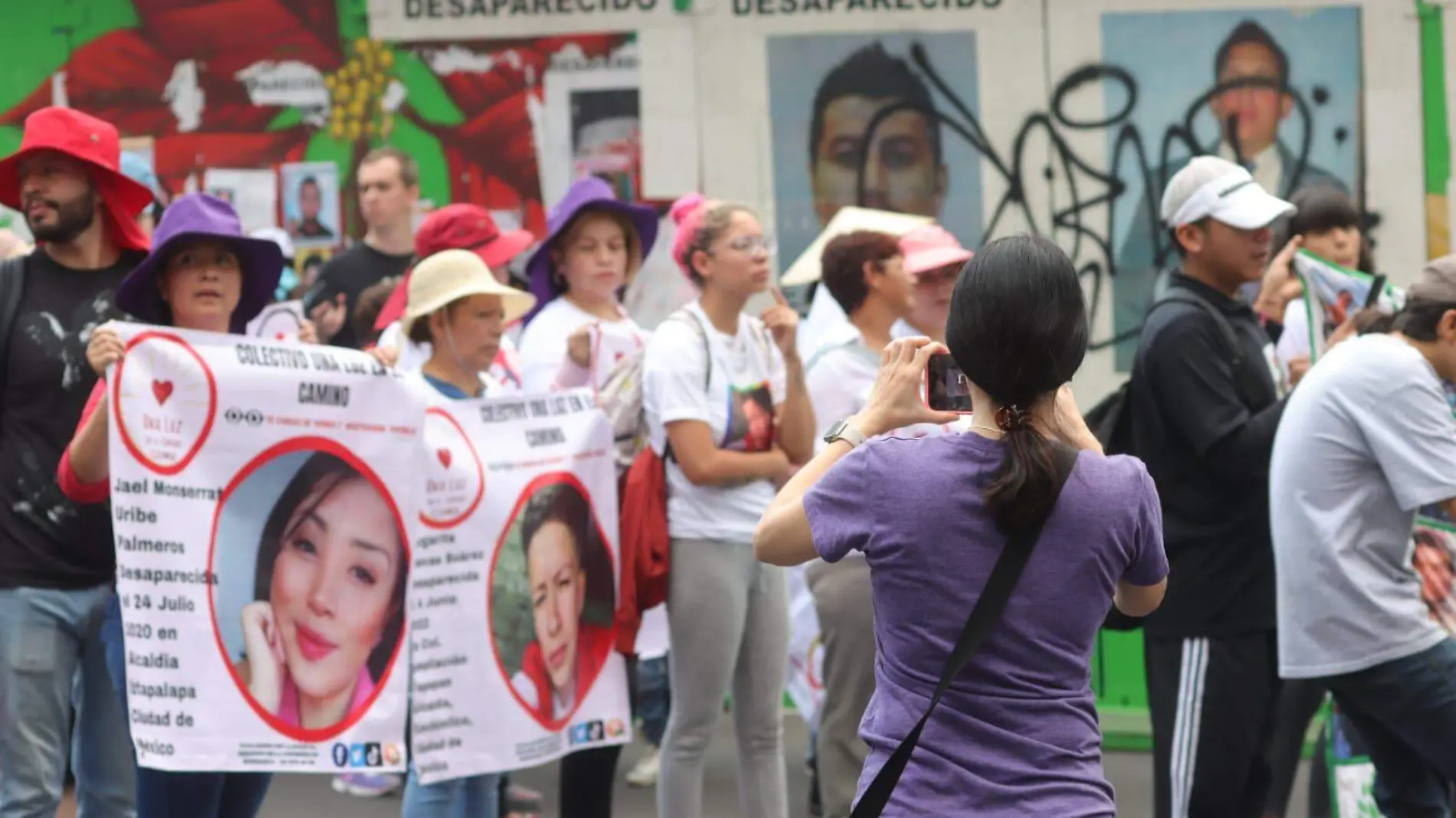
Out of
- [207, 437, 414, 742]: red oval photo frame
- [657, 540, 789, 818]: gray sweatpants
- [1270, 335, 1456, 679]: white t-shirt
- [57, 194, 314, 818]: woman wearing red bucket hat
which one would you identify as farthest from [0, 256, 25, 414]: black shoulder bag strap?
[1270, 335, 1456, 679]: white t-shirt

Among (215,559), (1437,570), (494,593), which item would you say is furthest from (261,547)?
(1437,570)

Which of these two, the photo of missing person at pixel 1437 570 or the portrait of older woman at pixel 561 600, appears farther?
the portrait of older woman at pixel 561 600

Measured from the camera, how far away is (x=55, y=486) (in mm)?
5660

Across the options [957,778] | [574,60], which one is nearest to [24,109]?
[574,60]

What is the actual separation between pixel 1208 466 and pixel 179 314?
2.88m

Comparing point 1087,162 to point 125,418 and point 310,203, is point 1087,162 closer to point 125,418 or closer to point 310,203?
point 310,203

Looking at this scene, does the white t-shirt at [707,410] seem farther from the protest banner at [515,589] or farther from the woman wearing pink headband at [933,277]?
the woman wearing pink headband at [933,277]

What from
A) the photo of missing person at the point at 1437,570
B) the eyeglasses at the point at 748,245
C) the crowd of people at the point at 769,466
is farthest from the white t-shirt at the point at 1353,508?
the eyeglasses at the point at 748,245

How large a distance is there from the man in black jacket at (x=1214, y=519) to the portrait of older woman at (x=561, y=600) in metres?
1.67

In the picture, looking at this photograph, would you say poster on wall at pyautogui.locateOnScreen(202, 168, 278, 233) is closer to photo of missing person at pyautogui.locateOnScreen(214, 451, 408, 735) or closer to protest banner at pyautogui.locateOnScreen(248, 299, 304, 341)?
protest banner at pyautogui.locateOnScreen(248, 299, 304, 341)

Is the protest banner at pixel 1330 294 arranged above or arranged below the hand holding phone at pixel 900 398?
below

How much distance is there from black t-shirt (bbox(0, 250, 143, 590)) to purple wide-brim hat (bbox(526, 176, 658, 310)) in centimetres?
207

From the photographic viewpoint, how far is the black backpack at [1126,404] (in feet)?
19.8

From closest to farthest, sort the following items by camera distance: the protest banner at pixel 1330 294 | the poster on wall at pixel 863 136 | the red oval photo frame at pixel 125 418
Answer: the red oval photo frame at pixel 125 418 < the protest banner at pixel 1330 294 < the poster on wall at pixel 863 136
